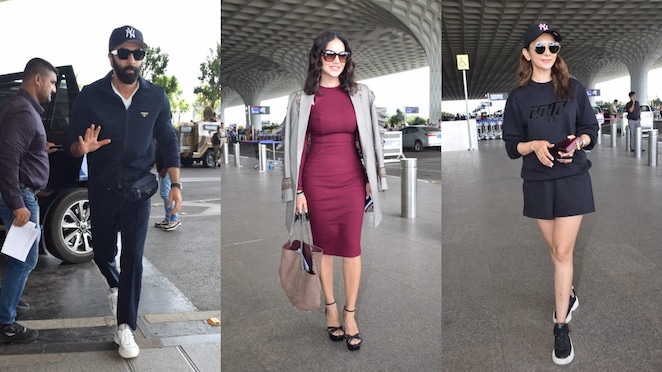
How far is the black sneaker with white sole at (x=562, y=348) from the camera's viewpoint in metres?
2.52

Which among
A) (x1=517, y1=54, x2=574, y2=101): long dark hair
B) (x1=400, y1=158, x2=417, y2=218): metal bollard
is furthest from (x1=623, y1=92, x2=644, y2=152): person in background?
(x1=517, y1=54, x2=574, y2=101): long dark hair

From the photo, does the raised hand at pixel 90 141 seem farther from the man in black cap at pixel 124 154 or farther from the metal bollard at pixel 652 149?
the metal bollard at pixel 652 149

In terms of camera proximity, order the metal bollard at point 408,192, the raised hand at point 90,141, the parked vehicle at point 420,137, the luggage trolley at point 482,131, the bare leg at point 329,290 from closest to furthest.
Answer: the raised hand at point 90,141 < the bare leg at point 329,290 < the metal bollard at point 408,192 < the parked vehicle at point 420,137 < the luggage trolley at point 482,131

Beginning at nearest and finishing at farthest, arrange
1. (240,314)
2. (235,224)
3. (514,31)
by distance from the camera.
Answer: (240,314)
(235,224)
(514,31)

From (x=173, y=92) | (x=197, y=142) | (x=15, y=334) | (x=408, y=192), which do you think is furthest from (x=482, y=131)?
(x=15, y=334)

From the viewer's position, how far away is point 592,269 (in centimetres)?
392

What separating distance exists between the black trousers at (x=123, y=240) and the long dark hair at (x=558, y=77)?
6.67 feet

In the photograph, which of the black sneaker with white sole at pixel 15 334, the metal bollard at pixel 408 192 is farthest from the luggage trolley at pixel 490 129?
the black sneaker with white sole at pixel 15 334

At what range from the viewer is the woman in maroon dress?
252 centimetres

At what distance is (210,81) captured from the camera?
2.71 meters

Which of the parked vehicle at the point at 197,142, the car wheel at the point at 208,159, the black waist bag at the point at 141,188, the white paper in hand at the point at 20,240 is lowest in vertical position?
the white paper in hand at the point at 20,240

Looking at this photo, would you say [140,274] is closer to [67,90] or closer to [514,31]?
[67,90]

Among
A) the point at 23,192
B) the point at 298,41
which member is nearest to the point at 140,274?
the point at 23,192

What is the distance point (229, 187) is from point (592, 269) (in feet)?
22.4
